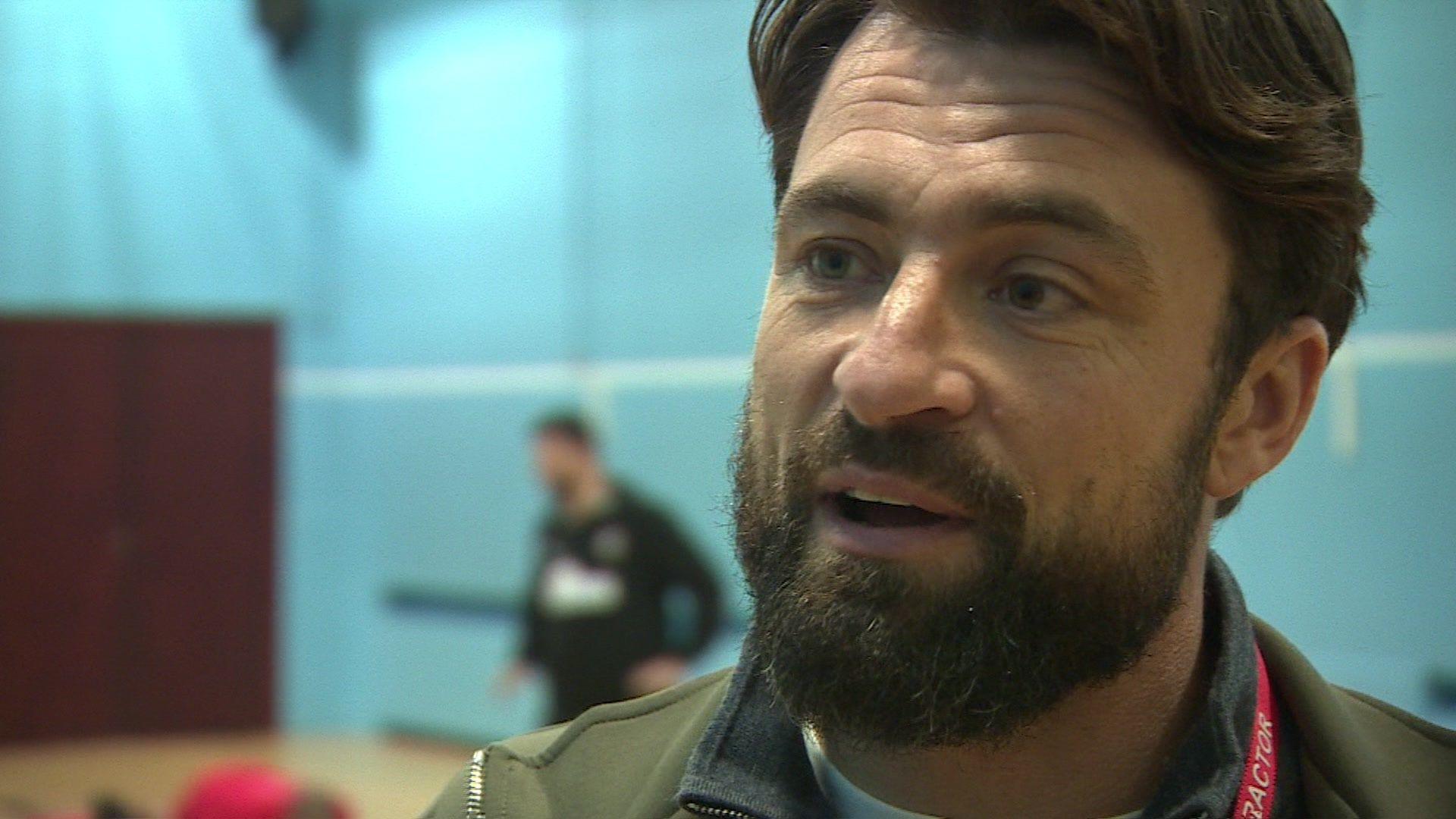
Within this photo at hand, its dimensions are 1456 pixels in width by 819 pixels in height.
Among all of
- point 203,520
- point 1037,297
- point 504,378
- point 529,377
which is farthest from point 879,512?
point 203,520

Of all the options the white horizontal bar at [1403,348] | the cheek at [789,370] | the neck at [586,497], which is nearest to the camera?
the cheek at [789,370]

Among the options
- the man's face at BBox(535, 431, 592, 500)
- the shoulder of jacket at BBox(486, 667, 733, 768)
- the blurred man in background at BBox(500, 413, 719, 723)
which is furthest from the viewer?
the man's face at BBox(535, 431, 592, 500)

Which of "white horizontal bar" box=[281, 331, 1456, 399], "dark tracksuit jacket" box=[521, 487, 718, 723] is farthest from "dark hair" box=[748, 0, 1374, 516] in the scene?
"dark tracksuit jacket" box=[521, 487, 718, 723]

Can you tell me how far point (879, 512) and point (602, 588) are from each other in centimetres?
362

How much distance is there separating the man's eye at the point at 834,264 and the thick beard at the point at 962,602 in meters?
0.16

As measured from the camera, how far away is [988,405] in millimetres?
1385

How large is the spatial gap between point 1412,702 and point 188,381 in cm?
681

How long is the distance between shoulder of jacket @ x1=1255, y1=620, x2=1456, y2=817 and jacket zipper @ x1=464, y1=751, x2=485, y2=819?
2.60 feet

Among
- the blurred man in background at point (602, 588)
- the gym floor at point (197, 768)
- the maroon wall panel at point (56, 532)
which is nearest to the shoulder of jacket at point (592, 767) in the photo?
the blurred man in background at point (602, 588)

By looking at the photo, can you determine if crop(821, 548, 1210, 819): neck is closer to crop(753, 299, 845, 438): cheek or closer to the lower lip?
the lower lip

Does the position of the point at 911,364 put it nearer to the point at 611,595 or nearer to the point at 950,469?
the point at 950,469

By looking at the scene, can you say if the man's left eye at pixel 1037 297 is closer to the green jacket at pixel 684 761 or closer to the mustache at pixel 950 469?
the mustache at pixel 950 469

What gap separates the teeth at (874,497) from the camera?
1385mm

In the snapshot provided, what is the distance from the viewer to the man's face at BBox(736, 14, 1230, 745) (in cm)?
138
